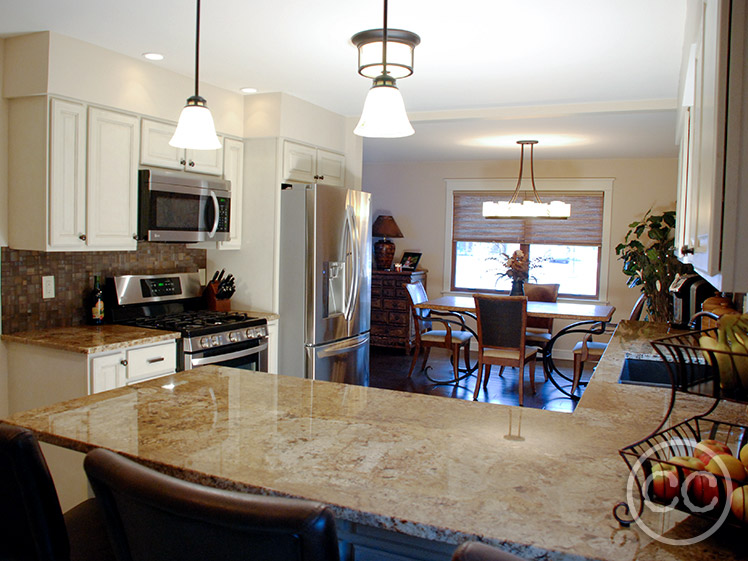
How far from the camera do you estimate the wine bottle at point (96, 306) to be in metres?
3.48

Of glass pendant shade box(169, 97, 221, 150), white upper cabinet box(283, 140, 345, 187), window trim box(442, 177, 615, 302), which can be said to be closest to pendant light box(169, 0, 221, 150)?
glass pendant shade box(169, 97, 221, 150)

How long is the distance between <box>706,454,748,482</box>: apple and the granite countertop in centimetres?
264

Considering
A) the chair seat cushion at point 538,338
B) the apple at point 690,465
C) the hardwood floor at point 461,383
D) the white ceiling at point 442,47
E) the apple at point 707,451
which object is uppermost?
the white ceiling at point 442,47

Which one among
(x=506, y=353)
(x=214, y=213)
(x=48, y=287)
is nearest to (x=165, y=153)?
(x=214, y=213)

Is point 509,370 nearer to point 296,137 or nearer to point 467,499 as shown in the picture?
point 296,137

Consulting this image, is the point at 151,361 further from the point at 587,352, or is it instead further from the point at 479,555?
the point at 587,352

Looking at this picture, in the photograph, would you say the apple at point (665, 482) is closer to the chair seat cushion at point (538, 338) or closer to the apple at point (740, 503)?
the apple at point (740, 503)

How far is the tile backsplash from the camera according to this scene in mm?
3143

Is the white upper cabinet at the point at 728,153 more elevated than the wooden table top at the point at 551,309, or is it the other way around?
the white upper cabinet at the point at 728,153

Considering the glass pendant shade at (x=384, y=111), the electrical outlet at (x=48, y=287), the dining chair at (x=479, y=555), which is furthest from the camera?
the electrical outlet at (x=48, y=287)

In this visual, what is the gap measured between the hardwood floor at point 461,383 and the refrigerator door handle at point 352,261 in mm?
1348

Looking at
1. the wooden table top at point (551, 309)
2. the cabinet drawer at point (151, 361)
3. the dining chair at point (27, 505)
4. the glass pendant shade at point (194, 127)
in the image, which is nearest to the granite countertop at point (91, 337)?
the cabinet drawer at point (151, 361)

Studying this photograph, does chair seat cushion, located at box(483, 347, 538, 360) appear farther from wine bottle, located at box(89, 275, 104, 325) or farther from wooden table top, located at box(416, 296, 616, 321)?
wine bottle, located at box(89, 275, 104, 325)

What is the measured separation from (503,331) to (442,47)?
272 centimetres
